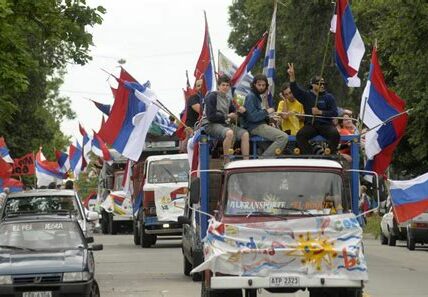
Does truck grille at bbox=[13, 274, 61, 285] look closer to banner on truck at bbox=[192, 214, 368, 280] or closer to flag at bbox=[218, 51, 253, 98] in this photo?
banner on truck at bbox=[192, 214, 368, 280]

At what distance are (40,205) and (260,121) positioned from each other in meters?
6.78

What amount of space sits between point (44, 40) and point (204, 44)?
15.7 feet

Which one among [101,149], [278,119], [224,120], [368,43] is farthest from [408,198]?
[101,149]

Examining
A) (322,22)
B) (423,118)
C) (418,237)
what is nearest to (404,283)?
(418,237)

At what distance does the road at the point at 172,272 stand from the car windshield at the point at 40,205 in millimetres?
1628

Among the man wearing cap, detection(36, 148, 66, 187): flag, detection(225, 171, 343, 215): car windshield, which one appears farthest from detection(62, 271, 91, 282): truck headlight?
detection(36, 148, 66, 187): flag

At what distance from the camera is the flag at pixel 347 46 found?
64.0 feet

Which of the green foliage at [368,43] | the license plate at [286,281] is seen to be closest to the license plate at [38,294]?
the license plate at [286,281]

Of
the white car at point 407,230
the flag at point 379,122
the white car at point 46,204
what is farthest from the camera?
the white car at point 407,230

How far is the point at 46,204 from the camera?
21703 mm

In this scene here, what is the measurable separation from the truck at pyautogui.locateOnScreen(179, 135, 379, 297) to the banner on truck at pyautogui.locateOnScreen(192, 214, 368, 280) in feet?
0.04

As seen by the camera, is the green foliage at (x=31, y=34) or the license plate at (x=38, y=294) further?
the green foliage at (x=31, y=34)

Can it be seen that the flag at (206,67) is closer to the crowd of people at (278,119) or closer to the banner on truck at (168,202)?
the crowd of people at (278,119)

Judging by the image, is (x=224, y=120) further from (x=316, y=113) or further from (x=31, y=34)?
(x=31, y=34)
